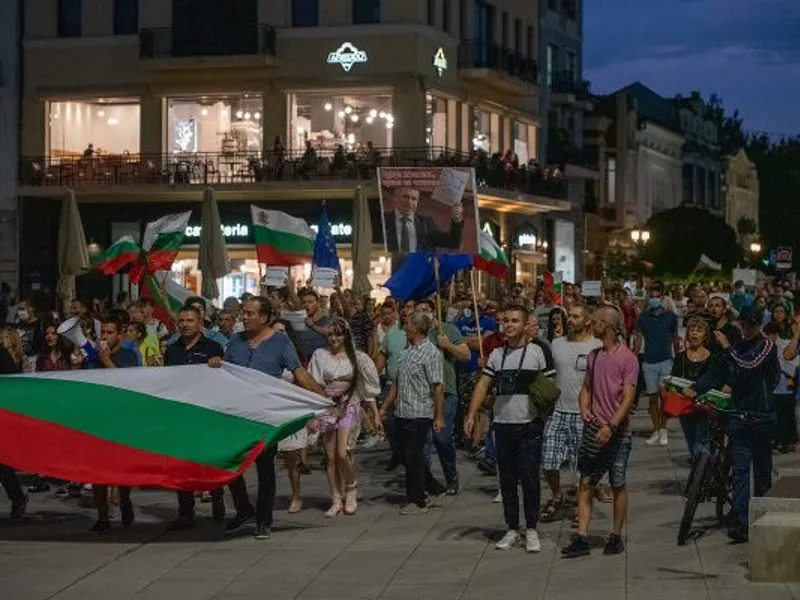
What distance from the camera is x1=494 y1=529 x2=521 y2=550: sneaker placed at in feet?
44.3

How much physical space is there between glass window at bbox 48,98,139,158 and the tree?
2414 cm

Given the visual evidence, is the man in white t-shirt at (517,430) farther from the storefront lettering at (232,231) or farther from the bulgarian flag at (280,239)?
the storefront lettering at (232,231)

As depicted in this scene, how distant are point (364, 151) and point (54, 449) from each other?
32.8 meters

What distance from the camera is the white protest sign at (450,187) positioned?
19.0 metres

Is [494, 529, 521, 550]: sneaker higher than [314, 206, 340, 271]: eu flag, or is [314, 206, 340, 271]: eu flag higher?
[314, 206, 340, 271]: eu flag

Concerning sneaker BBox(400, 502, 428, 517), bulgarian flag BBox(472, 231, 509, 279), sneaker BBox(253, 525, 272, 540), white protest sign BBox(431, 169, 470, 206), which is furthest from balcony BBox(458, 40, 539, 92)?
sneaker BBox(253, 525, 272, 540)

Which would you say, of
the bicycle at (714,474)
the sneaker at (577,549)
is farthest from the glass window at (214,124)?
the sneaker at (577,549)

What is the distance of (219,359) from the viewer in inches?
575

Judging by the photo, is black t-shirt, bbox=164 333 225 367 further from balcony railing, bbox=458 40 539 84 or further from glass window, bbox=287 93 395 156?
balcony railing, bbox=458 40 539 84

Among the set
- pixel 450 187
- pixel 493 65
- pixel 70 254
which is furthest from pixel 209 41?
pixel 450 187

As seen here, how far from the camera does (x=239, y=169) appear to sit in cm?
4756

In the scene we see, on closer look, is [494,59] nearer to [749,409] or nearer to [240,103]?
[240,103]

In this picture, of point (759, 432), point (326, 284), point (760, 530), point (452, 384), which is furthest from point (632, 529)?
point (326, 284)

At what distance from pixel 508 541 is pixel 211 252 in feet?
49.9
